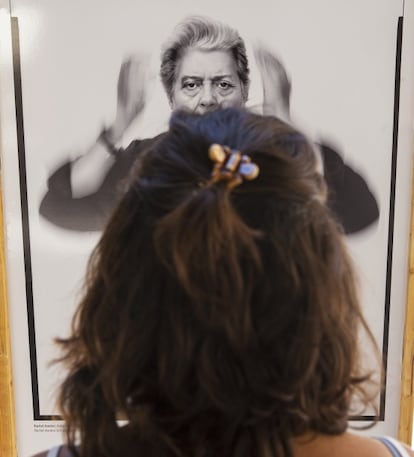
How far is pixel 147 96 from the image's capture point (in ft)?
3.28

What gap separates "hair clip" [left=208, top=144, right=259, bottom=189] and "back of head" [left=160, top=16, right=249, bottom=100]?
593 mm

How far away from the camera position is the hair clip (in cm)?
44

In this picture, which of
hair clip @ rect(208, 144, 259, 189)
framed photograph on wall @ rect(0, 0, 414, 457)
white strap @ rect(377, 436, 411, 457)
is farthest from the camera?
framed photograph on wall @ rect(0, 0, 414, 457)

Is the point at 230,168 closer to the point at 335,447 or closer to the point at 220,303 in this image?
the point at 220,303

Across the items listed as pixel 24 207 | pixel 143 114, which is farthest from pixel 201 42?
pixel 24 207

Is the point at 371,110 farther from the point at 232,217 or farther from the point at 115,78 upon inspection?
the point at 232,217

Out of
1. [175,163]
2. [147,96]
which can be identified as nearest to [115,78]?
[147,96]

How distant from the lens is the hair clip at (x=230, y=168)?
0.44m

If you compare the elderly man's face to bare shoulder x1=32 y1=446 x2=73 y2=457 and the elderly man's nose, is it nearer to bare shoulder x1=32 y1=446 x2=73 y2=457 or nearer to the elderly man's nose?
the elderly man's nose

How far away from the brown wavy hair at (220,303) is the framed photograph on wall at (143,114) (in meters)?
0.52

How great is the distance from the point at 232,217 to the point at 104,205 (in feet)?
2.15

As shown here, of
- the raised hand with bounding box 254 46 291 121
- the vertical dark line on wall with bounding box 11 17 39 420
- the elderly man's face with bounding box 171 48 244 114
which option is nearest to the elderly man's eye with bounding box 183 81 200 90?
the elderly man's face with bounding box 171 48 244 114

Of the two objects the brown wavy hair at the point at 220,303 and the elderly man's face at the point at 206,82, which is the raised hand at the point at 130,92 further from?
the brown wavy hair at the point at 220,303

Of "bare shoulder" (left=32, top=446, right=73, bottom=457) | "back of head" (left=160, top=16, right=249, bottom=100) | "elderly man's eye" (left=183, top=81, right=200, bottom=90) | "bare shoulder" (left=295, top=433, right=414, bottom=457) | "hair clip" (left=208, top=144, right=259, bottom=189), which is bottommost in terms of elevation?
"bare shoulder" (left=32, top=446, right=73, bottom=457)
